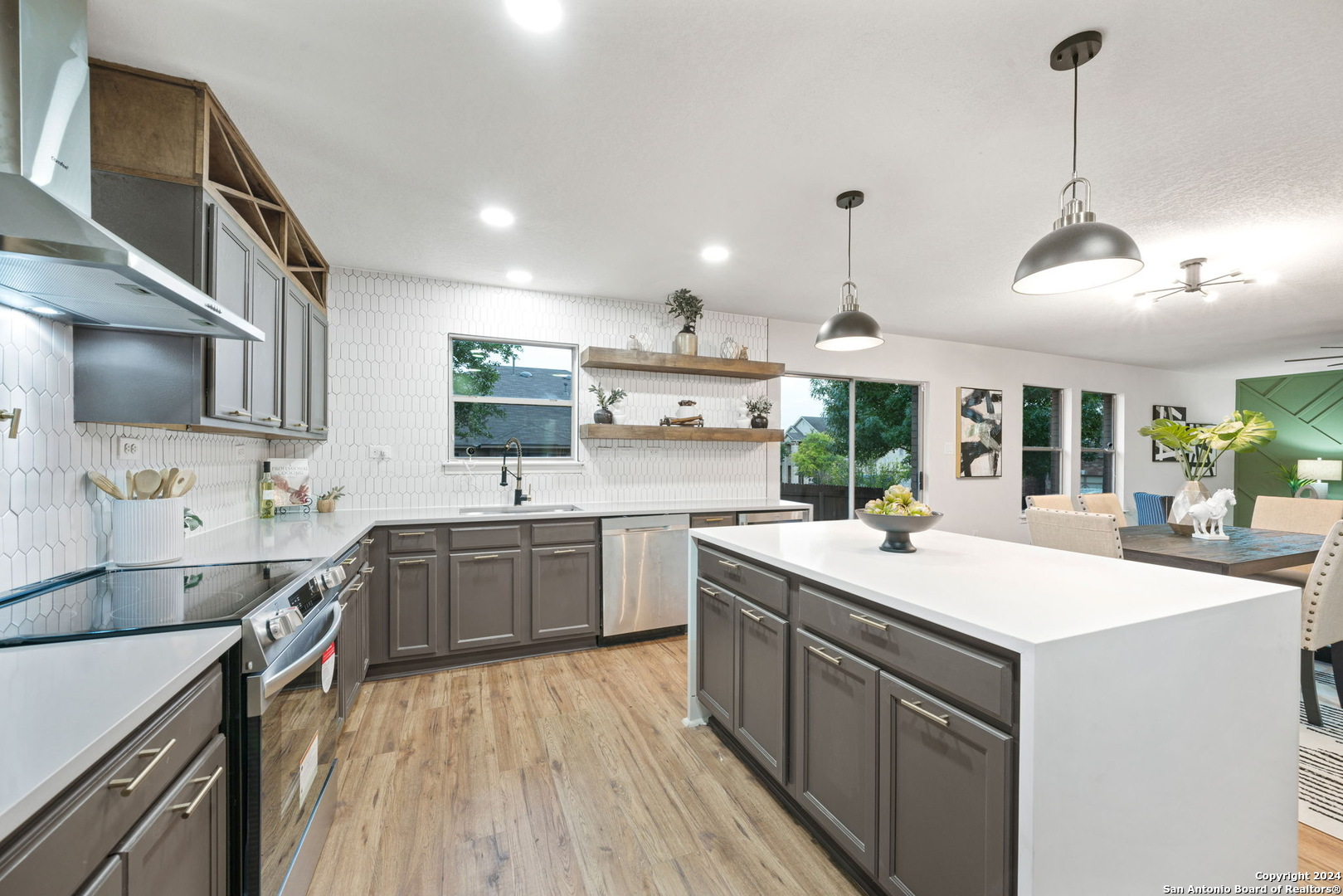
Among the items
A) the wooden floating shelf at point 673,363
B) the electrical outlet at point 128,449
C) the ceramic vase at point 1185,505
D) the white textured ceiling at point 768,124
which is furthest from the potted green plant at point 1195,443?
the electrical outlet at point 128,449

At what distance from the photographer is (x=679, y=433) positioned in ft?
13.8

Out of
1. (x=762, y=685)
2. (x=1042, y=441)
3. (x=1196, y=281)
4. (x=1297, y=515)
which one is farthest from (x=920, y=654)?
(x=1042, y=441)

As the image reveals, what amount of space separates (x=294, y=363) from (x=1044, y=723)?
3.31 metres

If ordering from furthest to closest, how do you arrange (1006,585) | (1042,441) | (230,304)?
(1042,441)
(230,304)
(1006,585)

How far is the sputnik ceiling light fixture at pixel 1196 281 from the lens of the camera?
345 centimetres

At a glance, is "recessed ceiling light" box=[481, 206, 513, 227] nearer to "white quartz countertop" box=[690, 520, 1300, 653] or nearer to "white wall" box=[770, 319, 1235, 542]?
"white quartz countertop" box=[690, 520, 1300, 653]

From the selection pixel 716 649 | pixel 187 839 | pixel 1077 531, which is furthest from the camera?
pixel 1077 531

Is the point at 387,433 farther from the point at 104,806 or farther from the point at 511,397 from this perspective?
the point at 104,806

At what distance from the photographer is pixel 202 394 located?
5.94 ft

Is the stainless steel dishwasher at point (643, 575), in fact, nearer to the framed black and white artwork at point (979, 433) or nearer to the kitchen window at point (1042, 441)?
the framed black and white artwork at point (979, 433)

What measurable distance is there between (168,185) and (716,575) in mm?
2339

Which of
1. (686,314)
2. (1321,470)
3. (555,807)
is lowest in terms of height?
(555,807)

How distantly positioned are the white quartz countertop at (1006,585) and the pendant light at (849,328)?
0.93m

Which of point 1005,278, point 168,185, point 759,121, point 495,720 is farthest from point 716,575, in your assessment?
point 1005,278
